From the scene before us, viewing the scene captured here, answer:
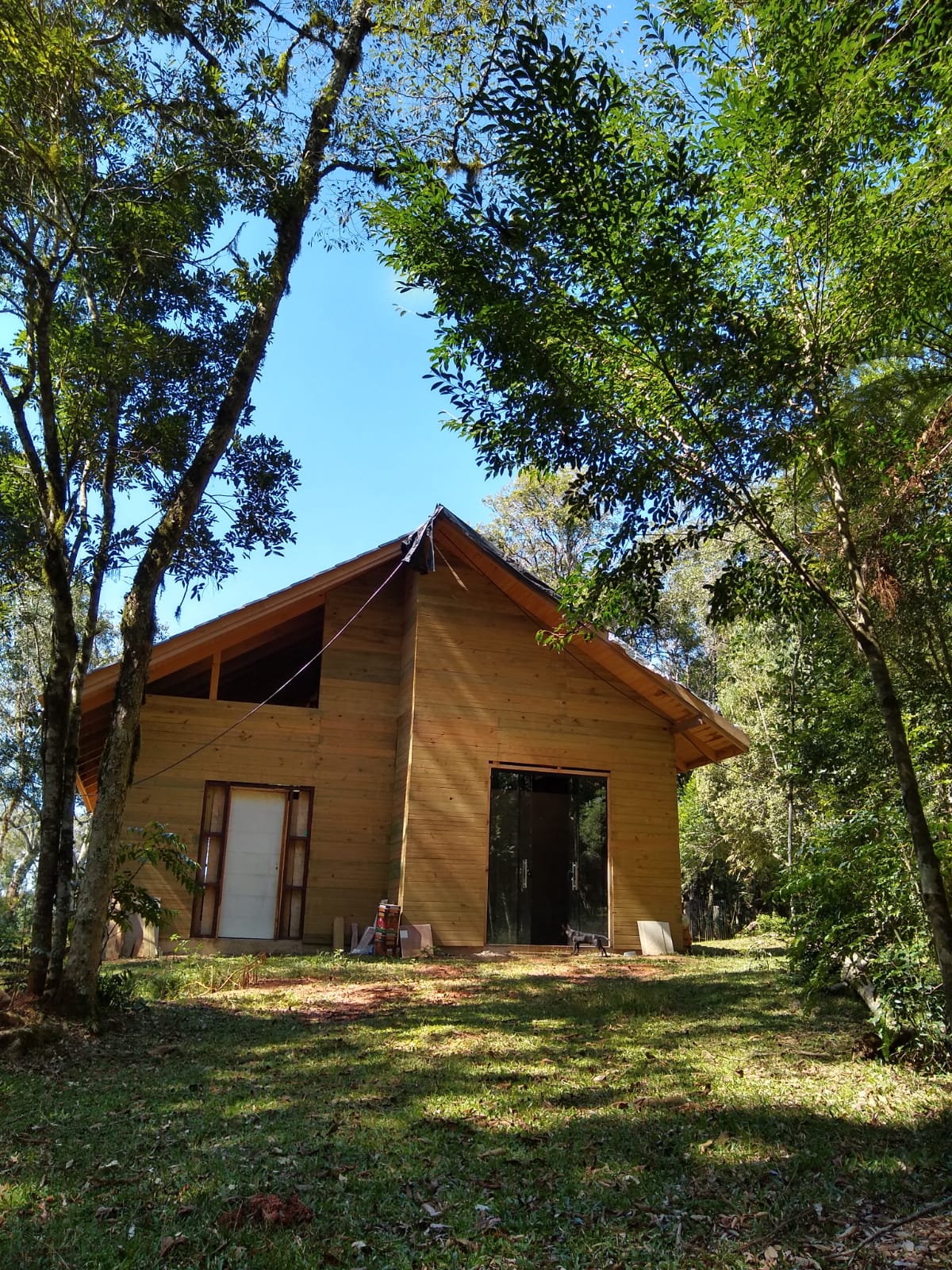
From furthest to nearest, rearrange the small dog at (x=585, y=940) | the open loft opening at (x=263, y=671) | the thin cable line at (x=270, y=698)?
the open loft opening at (x=263, y=671), the small dog at (x=585, y=940), the thin cable line at (x=270, y=698)

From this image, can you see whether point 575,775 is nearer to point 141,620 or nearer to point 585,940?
point 585,940

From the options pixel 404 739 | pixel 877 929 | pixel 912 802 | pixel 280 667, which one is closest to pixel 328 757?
pixel 404 739

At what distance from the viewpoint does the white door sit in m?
11.3

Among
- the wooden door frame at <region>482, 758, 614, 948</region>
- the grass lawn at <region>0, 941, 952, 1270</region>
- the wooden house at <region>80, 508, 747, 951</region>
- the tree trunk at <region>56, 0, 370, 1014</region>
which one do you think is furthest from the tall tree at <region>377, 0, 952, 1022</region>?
the wooden door frame at <region>482, 758, 614, 948</region>

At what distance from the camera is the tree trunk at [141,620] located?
573cm

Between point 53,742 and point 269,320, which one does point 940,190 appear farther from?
point 53,742

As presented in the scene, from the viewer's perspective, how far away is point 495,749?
38.5 ft

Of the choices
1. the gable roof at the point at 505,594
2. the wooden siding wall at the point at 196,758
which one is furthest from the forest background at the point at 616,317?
the wooden siding wall at the point at 196,758

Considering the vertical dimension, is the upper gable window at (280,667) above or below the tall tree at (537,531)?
below

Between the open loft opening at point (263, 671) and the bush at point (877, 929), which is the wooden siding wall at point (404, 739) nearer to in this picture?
the open loft opening at point (263, 671)

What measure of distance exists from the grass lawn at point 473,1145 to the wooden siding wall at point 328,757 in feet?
16.0

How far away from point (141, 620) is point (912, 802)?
5067mm

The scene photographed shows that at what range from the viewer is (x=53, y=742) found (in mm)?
5973

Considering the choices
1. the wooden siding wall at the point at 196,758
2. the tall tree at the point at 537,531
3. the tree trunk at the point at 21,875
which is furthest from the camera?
the tree trunk at the point at 21,875
